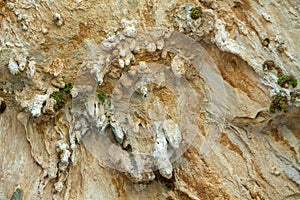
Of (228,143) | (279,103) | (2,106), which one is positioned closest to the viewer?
(279,103)

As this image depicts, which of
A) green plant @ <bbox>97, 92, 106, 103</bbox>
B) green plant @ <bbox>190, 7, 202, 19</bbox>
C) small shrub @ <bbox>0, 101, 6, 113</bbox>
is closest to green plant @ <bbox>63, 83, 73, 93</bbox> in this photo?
green plant @ <bbox>97, 92, 106, 103</bbox>

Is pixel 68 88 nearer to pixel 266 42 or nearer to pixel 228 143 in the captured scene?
pixel 228 143

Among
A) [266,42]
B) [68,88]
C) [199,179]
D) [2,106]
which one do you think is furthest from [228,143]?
[2,106]

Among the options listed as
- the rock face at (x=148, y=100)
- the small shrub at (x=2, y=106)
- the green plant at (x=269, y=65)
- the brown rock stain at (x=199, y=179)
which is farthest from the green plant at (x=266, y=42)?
the small shrub at (x=2, y=106)

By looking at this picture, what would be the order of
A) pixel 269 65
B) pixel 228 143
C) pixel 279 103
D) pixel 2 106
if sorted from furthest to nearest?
1. pixel 228 143
2. pixel 2 106
3. pixel 269 65
4. pixel 279 103

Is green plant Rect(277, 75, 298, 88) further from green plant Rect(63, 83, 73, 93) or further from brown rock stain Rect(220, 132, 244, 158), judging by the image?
green plant Rect(63, 83, 73, 93)

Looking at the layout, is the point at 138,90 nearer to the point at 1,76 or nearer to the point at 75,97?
the point at 75,97

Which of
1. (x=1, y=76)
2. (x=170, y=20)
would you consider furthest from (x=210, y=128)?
(x=1, y=76)
